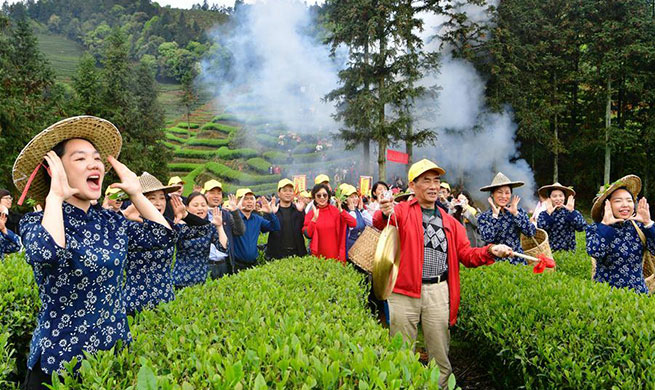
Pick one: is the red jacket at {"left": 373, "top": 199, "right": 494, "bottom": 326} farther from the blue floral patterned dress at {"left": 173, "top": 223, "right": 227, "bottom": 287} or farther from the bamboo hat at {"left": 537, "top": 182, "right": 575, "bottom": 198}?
the bamboo hat at {"left": 537, "top": 182, "right": 575, "bottom": 198}

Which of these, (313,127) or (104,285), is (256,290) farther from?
(313,127)

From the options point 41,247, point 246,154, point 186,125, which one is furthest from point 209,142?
point 41,247

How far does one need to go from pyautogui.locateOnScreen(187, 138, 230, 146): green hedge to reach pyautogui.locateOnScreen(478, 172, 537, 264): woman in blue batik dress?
127ft

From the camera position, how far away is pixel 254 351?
2.05 metres

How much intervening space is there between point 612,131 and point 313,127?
80.8ft

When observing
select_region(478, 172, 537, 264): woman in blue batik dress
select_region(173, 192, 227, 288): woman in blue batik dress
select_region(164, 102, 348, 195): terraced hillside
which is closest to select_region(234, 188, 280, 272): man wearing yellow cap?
select_region(173, 192, 227, 288): woman in blue batik dress

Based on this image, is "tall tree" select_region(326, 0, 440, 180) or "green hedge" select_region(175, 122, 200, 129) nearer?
"tall tree" select_region(326, 0, 440, 180)

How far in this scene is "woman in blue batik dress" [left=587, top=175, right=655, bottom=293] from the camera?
423cm

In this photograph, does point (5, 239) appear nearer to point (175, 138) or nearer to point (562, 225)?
Result: point (562, 225)

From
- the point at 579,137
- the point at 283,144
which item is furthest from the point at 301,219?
the point at 283,144

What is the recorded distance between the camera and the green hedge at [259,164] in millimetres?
35062

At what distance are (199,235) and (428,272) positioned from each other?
7.13 feet

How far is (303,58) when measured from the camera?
166 ft

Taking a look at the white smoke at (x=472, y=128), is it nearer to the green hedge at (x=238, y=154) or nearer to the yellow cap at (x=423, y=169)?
the green hedge at (x=238, y=154)
